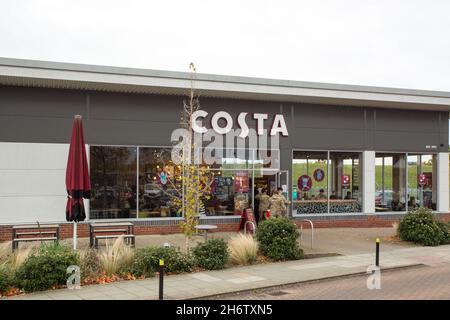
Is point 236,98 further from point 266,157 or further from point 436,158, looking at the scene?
point 436,158

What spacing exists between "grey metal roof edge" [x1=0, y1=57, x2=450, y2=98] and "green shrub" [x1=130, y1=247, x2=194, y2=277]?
7040 millimetres

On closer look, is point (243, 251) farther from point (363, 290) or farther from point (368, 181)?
point (368, 181)

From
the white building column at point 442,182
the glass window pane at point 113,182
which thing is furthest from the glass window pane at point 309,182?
the glass window pane at point 113,182

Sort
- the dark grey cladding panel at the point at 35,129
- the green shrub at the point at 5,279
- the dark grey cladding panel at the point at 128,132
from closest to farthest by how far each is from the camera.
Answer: the green shrub at the point at 5,279 < the dark grey cladding panel at the point at 35,129 < the dark grey cladding panel at the point at 128,132

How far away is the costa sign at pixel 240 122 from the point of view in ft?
62.4

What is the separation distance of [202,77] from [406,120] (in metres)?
10.0

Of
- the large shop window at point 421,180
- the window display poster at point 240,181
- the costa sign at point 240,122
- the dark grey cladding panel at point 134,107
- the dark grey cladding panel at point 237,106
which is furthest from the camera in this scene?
the large shop window at point 421,180

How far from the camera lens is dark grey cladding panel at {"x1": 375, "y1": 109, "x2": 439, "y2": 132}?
22094 mm

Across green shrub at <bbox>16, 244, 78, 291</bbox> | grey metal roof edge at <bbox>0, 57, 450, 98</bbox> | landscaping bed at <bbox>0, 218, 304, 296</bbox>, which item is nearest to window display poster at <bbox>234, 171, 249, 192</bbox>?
grey metal roof edge at <bbox>0, 57, 450, 98</bbox>

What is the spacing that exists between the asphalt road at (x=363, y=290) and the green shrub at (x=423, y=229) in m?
4.56

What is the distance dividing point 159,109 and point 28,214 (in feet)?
18.8

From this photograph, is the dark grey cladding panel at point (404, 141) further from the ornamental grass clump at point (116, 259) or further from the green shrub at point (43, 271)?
the green shrub at point (43, 271)

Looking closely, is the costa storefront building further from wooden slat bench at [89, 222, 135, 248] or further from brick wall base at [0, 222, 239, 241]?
wooden slat bench at [89, 222, 135, 248]
